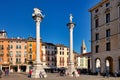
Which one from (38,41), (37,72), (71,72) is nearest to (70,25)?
(71,72)

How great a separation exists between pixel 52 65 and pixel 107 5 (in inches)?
2431

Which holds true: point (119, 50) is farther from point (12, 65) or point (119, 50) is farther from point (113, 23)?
point (12, 65)

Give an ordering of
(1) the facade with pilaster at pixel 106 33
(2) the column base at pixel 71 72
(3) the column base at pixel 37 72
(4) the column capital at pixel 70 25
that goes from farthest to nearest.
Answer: (1) the facade with pilaster at pixel 106 33
(4) the column capital at pixel 70 25
(2) the column base at pixel 71 72
(3) the column base at pixel 37 72

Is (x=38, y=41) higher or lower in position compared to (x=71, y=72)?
higher

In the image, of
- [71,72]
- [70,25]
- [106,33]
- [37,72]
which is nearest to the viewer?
[37,72]

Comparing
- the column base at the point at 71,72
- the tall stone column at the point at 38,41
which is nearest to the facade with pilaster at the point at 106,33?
the column base at the point at 71,72

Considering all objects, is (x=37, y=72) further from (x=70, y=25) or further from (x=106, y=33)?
(x=106, y=33)

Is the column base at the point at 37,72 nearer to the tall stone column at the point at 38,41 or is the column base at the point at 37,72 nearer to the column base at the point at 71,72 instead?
the tall stone column at the point at 38,41

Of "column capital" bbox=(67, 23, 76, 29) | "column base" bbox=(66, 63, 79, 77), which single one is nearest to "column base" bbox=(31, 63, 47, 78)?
"column base" bbox=(66, 63, 79, 77)

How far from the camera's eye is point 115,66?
173 ft

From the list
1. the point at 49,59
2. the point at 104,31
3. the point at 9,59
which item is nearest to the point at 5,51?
the point at 9,59

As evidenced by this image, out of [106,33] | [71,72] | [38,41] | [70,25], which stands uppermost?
[70,25]

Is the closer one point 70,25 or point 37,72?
point 37,72

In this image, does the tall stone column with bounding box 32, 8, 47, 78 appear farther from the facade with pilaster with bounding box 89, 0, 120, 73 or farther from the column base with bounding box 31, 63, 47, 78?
the facade with pilaster with bounding box 89, 0, 120, 73
